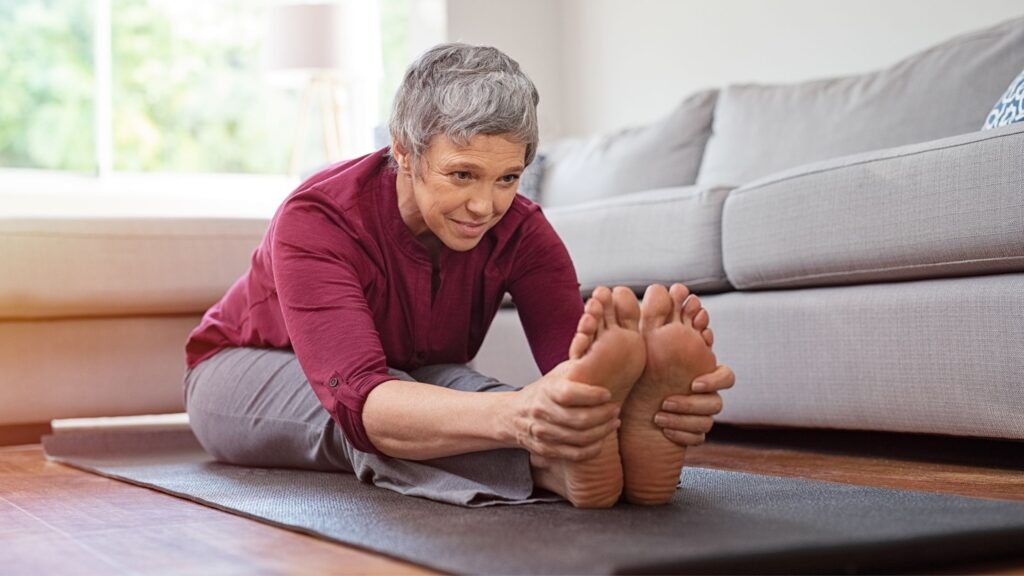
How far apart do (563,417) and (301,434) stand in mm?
727

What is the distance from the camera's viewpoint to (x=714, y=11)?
4.52 m

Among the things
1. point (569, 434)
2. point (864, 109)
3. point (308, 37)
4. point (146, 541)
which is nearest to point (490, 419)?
point (569, 434)

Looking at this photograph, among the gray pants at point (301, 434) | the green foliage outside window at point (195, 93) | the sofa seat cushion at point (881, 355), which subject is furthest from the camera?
the green foliage outside window at point (195, 93)

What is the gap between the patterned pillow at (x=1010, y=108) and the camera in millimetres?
2291

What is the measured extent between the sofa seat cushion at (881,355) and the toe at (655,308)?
2.53ft

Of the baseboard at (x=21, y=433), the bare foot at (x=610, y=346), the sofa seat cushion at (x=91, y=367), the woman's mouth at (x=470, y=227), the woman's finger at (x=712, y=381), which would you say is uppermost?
the woman's mouth at (x=470, y=227)

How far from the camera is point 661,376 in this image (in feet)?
4.63

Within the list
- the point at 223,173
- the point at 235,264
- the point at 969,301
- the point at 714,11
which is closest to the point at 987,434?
the point at 969,301

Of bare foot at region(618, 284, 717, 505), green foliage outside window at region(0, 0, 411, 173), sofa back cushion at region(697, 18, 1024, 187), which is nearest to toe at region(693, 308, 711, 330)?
bare foot at region(618, 284, 717, 505)

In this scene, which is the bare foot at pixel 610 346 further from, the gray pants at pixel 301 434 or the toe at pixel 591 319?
the gray pants at pixel 301 434

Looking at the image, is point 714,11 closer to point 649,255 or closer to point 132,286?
point 649,255

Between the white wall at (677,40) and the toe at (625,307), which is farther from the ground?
the white wall at (677,40)

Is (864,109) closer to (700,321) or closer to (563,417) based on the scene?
(700,321)

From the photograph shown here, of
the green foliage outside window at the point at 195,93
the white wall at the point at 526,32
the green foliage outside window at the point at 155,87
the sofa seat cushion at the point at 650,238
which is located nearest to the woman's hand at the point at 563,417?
the sofa seat cushion at the point at 650,238
